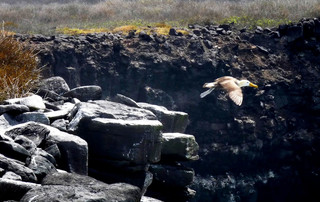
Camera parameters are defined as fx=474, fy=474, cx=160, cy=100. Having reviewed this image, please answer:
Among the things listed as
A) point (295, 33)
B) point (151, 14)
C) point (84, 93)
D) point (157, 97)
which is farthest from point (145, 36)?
point (84, 93)

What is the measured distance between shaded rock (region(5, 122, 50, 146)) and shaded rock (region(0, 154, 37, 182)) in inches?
34.1

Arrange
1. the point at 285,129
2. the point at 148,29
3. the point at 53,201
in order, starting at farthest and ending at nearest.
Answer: the point at 148,29 → the point at 285,129 → the point at 53,201

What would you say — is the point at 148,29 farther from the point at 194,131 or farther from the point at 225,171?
the point at 225,171

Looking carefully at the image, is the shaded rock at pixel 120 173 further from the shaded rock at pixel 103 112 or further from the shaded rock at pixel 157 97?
the shaded rock at pixel 157 97

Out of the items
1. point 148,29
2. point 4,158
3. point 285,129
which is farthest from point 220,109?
point 4,158

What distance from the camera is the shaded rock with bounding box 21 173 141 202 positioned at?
4.21 meters

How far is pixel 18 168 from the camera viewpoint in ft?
16.1

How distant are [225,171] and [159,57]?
15.1ft

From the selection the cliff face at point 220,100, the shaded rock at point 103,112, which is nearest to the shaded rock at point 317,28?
the cliff face at point 220,100

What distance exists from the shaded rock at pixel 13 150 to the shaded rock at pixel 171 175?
302cm

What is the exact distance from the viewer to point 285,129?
56.9ft

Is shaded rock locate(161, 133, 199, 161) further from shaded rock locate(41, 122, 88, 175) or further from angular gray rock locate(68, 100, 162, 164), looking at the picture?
shaded rock locate(41, 122, 88, 175)

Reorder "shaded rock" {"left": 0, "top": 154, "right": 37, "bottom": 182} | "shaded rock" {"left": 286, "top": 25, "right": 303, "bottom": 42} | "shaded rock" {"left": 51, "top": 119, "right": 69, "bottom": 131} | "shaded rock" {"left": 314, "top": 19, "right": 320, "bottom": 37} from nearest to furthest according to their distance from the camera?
"shaded rock" {"left": 0, "top": 154, "right": 37, "bottom": 182}
"shaded rock" {"left": 51, "top": 119, "right": 69, "bottom": 131}
"shaded rock" {"left": 286, "top": 25, "right": 303, "bottom": 42}
"shaded rock" {"left": 314, "top": 19, "right": 320, "bottom": 37}

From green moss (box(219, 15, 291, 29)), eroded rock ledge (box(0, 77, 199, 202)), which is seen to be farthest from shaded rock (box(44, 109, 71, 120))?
green moss (box(219, 15, 291, 29))
